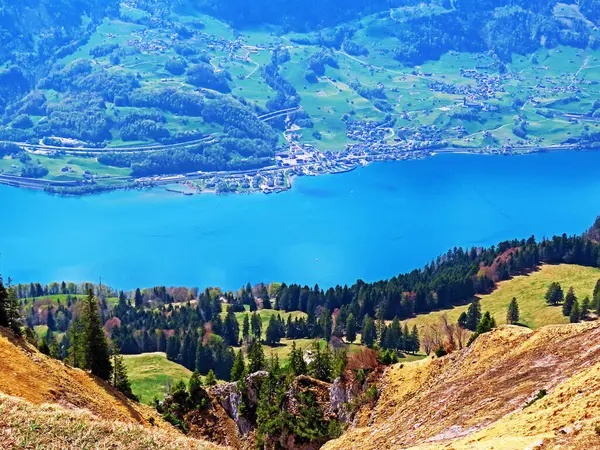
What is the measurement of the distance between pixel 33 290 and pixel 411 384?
15353 cm

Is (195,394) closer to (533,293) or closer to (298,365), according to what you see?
(298,365)

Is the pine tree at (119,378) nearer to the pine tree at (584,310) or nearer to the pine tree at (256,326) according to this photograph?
the pine tree at (584,310)

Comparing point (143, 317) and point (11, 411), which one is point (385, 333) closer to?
point (143, 317)

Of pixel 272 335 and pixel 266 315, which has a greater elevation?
pixel 266 315

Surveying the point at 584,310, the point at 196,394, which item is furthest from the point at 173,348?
the point at 584,310

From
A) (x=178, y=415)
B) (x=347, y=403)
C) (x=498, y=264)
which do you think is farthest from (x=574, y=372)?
(x=498, y=264)

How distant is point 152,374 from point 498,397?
7289 cm

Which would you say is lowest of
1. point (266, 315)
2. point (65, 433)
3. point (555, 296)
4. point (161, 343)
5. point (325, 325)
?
point (65, 433)

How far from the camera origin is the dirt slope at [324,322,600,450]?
22781mm

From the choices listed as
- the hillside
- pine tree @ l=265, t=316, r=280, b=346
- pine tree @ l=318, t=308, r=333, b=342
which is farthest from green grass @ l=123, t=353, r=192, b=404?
the hillside

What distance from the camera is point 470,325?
4355 inches

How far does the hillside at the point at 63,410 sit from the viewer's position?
26.6 meters

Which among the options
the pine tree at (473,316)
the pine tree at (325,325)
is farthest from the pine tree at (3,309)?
the pine tree at (473,316)

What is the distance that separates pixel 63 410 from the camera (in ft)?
97.6
